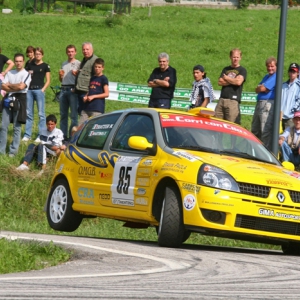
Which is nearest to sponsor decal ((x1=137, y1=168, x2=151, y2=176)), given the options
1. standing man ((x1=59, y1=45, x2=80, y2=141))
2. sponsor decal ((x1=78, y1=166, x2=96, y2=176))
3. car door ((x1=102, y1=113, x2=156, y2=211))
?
car door ((x1=102, y1=113, x2=156, y2=211))

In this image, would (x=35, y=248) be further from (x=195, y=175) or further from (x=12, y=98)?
(x=12, y=98)

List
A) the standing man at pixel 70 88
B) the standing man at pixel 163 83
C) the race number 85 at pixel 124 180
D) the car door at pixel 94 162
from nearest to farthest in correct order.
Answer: the race number 85 at pixel 124 180 < the car door at pixel 94 162 < the standing man at pixel 163 83 < the standing man at pixel 70 88

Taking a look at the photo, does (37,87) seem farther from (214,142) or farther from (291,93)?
(214,142)

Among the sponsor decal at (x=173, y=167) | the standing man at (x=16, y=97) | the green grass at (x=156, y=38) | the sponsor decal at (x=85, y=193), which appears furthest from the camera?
the green grass at (x=156, y=38)

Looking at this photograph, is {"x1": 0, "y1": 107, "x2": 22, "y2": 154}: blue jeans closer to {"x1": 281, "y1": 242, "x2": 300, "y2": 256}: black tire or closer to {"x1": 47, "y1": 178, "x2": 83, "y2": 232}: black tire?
{"x1": 47, "y1": 178, "x2": 83, "y2": 232}: black tire

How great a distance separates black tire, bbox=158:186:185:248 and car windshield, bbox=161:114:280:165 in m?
0.99

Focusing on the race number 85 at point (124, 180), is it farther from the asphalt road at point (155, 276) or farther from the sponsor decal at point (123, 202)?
the asphalt road at point (155, 276)

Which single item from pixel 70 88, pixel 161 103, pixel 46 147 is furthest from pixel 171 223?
pixel 70 88

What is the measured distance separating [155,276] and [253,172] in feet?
11.1

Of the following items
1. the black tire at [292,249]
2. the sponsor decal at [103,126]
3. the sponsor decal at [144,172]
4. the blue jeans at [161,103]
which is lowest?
the black tire at [292,249]

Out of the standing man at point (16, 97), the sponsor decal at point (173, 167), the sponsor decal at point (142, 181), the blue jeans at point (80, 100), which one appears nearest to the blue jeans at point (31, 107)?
the standing man at point (16, 97)

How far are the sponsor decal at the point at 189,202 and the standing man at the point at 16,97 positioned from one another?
894 cm

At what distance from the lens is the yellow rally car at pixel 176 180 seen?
10086 millimetres

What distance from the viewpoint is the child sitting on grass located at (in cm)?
1738
